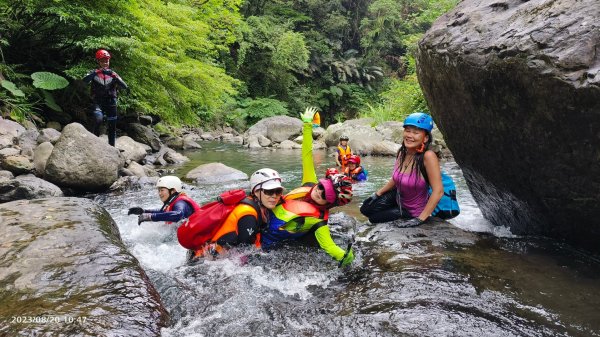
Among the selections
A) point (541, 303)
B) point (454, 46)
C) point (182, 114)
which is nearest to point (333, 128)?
point (182, 114)

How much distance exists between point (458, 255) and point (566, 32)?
6.69 feet

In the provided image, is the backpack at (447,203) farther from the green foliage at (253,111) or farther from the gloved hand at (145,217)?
the green foliage at (253,111)

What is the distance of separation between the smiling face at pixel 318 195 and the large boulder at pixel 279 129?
58.0 ft

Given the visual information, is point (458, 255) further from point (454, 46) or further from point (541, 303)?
point (454, 46)

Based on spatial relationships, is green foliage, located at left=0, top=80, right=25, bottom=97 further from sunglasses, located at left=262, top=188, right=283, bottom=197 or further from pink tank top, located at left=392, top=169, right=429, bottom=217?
pink tank top, located at left=392, top=169, right=429, bottom=217

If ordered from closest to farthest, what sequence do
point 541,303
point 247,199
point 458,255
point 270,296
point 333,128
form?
point 541,303 < point 270,296 < point 458,255 < point 247,199 < point 333,128

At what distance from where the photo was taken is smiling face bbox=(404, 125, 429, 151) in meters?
4.44

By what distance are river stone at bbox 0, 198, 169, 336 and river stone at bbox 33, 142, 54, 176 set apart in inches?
140

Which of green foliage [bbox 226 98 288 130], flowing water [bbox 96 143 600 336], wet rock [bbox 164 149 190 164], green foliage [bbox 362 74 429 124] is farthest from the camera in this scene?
green foliage [bbox 226 98 288 130]

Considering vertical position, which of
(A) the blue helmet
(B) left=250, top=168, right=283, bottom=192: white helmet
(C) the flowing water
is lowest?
(C) the flowing water

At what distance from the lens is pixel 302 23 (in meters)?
34.9

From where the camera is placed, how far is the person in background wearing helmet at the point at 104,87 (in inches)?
335

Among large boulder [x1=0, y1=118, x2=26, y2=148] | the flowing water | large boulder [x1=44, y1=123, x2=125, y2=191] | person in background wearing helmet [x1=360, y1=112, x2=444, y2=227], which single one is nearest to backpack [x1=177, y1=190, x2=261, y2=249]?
the flowing water

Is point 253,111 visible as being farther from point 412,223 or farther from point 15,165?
point 412,223
